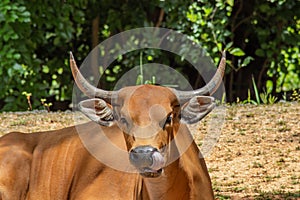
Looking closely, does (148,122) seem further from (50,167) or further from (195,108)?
(50,167)

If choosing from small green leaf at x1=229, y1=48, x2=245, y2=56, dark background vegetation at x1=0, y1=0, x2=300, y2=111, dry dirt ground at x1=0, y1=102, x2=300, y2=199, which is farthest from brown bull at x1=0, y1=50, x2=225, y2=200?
small green leaf at x1=229, y1=48, x2=245, y2=56

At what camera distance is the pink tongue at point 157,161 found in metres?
5.57

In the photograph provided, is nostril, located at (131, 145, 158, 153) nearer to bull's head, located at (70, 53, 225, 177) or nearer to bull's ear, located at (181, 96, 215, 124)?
→ bull's head, located at (70, 53, 225, 177)

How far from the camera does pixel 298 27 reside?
14055 millimetres

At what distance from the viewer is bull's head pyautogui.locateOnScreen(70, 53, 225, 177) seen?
222 inches

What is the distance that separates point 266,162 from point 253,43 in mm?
6007

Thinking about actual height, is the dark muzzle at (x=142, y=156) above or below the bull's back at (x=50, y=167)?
above

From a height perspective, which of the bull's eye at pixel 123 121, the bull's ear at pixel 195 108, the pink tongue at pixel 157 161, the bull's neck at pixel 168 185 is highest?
the bull's ear at pixel 195 108

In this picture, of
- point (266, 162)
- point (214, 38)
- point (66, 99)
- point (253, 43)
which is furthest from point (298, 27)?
point (266, 162)

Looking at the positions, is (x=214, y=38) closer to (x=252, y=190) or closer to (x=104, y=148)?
(x=252, y=190)

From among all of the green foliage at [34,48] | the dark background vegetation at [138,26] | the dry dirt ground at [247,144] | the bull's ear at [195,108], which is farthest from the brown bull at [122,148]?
the dark background vegetation at [138,26]

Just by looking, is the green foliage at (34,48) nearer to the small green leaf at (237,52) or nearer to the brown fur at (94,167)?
the small green leaf at (237,52)

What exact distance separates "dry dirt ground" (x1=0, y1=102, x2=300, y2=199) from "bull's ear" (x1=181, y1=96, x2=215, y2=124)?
1.56m

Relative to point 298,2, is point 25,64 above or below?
below
